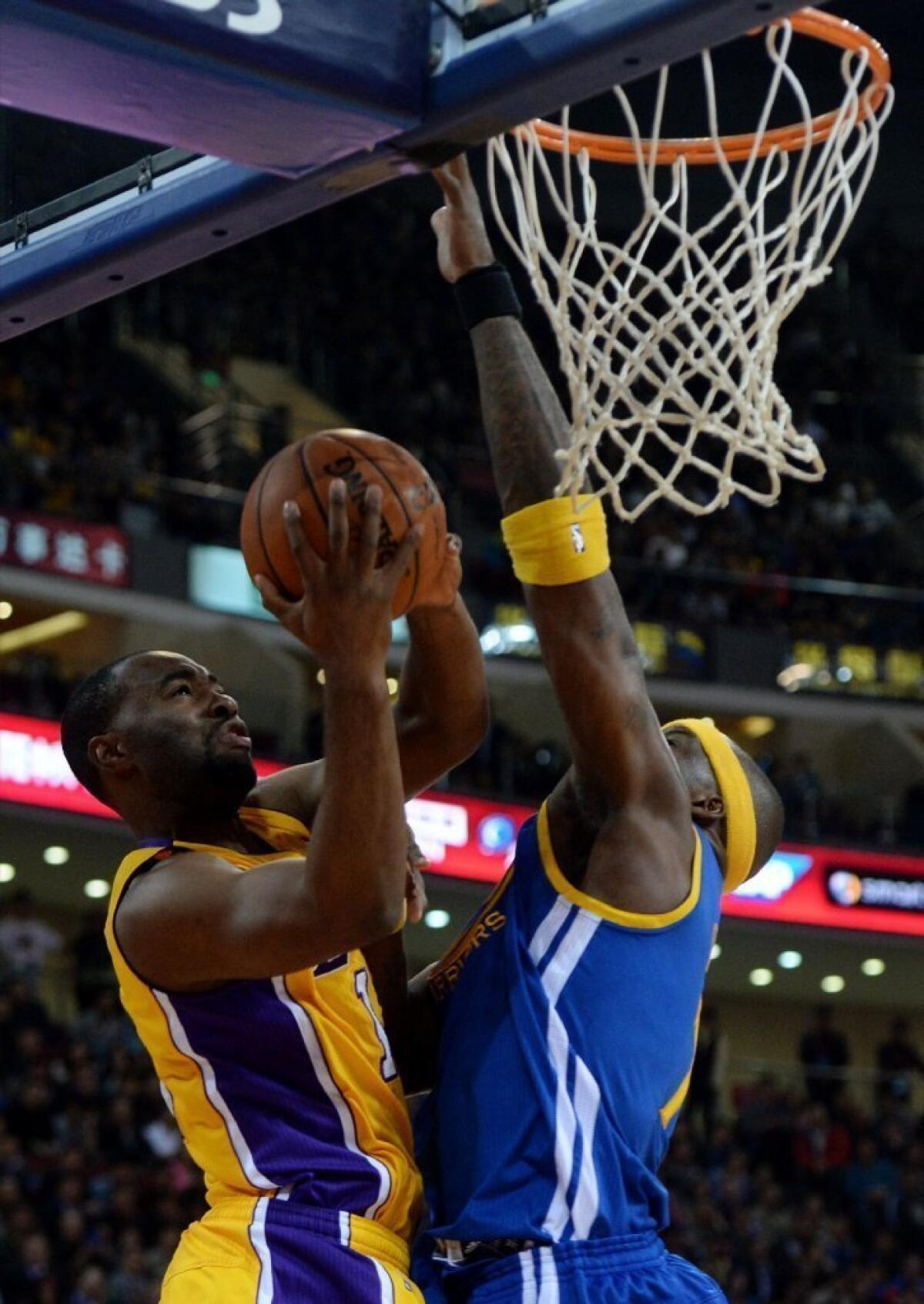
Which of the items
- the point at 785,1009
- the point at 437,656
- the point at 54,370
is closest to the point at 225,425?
the point at 54,370

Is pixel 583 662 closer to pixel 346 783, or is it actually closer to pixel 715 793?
pixel 715 793

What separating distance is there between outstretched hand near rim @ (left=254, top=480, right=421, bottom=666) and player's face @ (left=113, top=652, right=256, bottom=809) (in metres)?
0.55

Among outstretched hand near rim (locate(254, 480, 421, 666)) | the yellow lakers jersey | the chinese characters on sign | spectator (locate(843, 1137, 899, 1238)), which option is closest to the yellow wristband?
outstretched hand near rim (locate(254, 480, 421, 666))

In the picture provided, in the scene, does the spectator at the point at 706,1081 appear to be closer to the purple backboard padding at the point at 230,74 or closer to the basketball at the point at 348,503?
the basketball at the point at 348,503

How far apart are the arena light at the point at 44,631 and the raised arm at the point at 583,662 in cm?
1310

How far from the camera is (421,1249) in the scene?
3.12m

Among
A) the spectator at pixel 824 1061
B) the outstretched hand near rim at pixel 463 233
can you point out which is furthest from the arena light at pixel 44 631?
the outstretched hand near rim at pixel 463 233

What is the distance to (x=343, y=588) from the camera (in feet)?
8.62

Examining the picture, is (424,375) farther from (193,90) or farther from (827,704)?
(193,90)

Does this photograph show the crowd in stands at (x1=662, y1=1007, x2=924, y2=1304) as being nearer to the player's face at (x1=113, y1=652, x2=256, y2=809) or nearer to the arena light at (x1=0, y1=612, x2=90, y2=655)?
the arena light at (x1=0, y1=612, x2=90, y2=655)

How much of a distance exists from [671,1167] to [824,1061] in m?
2.85

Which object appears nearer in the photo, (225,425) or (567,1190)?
(567,1190)

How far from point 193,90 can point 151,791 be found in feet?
3.79

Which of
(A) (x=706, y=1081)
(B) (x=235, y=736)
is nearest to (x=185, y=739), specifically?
(B) (x=235, y=736)
